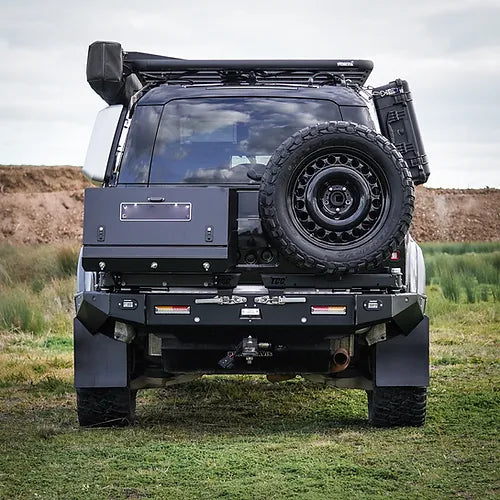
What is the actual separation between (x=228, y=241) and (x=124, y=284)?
76 centimetres

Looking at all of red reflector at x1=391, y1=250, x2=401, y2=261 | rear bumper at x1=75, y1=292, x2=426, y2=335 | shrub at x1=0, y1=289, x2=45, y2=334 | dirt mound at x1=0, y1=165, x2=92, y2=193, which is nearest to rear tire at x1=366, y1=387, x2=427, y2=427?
rear bumper at x1=75, y1=292, x2=426, y2=335

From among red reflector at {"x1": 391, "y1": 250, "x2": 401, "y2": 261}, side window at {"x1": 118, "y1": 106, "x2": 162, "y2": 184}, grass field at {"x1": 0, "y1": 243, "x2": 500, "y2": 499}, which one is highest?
side window at {"x1": 118, "y1": 106, "x2": 162, "y2": 184}

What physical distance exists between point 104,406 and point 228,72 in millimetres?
2441

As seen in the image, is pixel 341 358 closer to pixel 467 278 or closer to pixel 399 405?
pixel 399 405

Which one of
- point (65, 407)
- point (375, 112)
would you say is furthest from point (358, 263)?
point (65, 407)

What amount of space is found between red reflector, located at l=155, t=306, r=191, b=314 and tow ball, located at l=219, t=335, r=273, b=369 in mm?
423

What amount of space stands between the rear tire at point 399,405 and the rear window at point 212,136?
1.62 meters

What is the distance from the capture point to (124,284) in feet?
23.1

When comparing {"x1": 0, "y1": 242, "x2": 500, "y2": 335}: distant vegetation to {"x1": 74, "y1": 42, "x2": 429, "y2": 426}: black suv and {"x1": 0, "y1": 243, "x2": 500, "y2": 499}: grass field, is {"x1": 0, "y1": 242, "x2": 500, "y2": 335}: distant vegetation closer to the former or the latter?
{"x1": 0, "y1": 243, "x2": 500, "y2": 499}: grass field

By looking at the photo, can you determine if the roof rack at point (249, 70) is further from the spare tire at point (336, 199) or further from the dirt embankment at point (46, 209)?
the dirt embankment at point (46, 209)

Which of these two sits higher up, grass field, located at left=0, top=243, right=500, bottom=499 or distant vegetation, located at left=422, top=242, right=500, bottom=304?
distant vegetation, located at left=422, top=242, right=500, bottom=304

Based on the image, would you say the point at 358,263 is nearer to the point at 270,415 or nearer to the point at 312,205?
the point at 312,205

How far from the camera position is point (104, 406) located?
759cm

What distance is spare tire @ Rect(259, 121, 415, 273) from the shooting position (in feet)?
21.9
